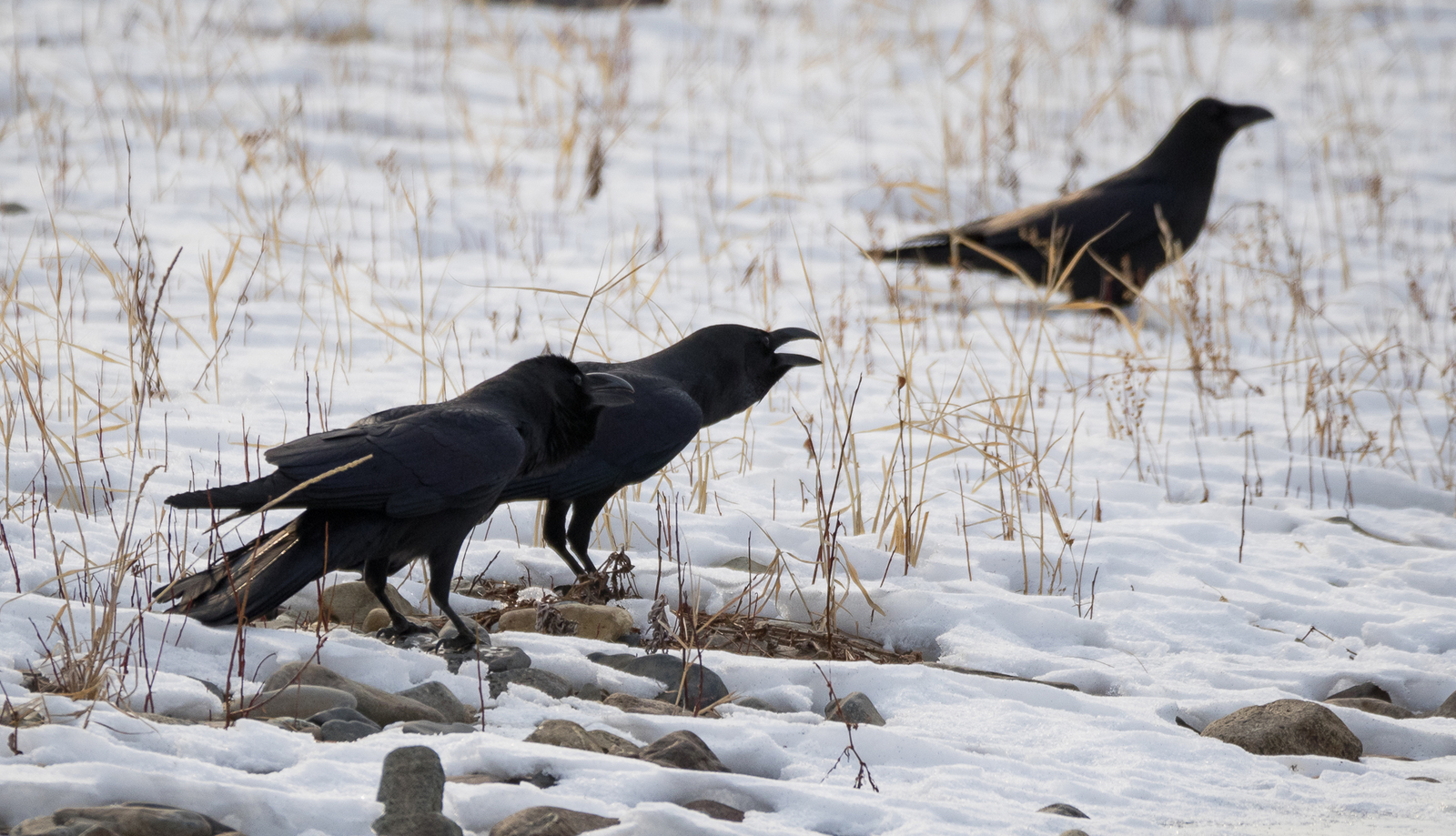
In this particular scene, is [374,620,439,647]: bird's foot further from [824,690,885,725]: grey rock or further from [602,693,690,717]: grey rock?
[824,690,885,725]: grey rock

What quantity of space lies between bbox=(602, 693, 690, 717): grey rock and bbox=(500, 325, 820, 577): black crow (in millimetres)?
990

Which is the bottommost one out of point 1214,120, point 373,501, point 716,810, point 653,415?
point 716,810

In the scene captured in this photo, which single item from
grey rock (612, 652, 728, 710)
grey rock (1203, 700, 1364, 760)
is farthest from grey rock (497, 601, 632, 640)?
grey rock (1203, 700, 1364, 760)

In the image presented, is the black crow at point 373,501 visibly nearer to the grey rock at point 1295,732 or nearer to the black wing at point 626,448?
the black wing at point 626,448

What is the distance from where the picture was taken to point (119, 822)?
2150mm

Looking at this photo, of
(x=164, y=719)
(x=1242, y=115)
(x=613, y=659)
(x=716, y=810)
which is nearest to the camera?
(x=716, y=810)

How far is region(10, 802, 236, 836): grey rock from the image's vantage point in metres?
2.09

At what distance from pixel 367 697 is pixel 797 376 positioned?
14.8 feet

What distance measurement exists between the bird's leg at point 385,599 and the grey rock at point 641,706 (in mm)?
736

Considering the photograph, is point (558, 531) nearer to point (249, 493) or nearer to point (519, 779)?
point (249, 493)

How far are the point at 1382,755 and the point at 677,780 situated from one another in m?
1.89

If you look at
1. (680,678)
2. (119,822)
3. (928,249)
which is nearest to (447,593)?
(680,678)

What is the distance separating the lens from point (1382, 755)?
329 cm

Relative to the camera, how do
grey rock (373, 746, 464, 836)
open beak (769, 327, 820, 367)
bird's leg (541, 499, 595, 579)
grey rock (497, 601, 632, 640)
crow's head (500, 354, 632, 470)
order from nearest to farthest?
grey rock (373, 746, 464, 836)
grey rock (497, 601, 632, 640)
crow's head (500, 354, 632, 470)
bird's leg (541, 499, 595, 579)
open beak (769, 327, 820, 367)
